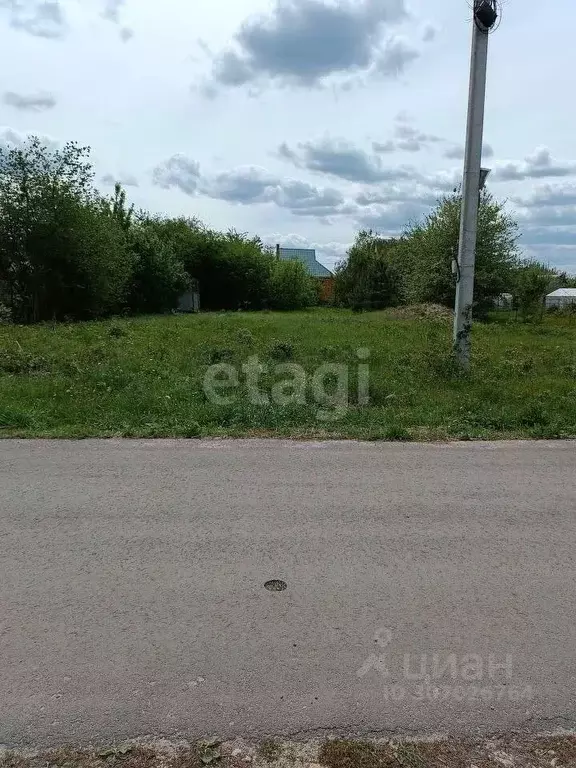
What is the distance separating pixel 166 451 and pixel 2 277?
64.5 feet

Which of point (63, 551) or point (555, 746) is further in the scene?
point (63, 551)

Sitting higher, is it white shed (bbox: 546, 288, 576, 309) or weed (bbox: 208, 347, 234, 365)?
white shed (bbox: 546, 288, 576, 309)

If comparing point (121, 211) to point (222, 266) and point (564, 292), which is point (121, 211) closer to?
point (222, 266)

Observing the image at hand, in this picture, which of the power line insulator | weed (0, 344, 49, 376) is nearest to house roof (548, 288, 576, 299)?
the power line insulator

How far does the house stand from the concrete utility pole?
33.5 metres

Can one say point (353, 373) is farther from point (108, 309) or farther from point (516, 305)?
point (516, 305)

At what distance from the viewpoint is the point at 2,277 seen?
72.6 ft

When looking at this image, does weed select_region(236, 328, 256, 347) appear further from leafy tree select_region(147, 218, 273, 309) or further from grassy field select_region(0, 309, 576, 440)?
leafy tree select_region(147, 218, 273, 309)

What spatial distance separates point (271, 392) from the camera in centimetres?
854

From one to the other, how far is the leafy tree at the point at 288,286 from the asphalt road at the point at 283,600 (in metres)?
34.7

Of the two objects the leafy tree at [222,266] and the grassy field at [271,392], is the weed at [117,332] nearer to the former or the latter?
the grassy field at [271,392]

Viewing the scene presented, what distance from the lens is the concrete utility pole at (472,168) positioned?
28.8 ft

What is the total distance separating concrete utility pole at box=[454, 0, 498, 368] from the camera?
8.77 metres

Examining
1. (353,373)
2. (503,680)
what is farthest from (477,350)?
(503,680)
